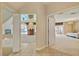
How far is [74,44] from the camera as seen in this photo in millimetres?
2607

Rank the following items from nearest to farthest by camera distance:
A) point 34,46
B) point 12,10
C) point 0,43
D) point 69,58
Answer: point 69,58, point 0,43, point 12,10, point 34,46

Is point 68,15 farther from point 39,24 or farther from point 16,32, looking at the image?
point 16,32

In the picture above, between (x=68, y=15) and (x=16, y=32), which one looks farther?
(x=68, y=15)

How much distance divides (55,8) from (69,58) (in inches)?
43.7

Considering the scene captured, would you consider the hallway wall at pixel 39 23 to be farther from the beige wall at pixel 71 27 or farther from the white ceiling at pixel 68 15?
the beige wall at pixel 71 27

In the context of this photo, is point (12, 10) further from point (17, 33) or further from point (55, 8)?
point (55, 8)

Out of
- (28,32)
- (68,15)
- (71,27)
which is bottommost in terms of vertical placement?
(28,32)

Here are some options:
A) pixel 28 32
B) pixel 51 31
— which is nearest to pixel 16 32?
pixel 28 32

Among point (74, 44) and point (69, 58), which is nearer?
point (69, 58)

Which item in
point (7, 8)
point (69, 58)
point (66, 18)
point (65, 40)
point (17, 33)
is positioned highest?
point (7, 8)

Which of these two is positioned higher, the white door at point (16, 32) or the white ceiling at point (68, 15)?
the white ceiling at point (68, 15)

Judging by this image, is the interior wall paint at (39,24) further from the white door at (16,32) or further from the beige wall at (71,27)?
the beige wall at (71,27)

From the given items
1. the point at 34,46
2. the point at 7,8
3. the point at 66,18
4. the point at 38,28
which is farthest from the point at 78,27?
the point at 7,8

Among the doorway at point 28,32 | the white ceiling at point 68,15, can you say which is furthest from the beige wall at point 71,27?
the doorway at point 28,32
